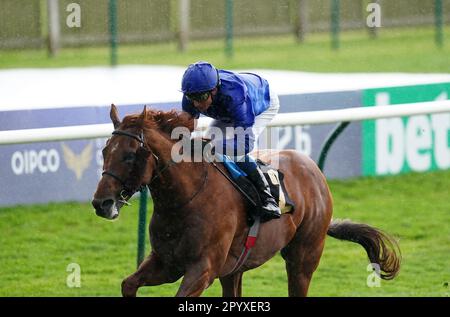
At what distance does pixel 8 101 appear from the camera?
27.4 ft

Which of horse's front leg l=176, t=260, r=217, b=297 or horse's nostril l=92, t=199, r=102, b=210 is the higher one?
horse's nostril l=92, t=199, r=102, b=210

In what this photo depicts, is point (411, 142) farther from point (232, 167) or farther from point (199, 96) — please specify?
point (199, 96)

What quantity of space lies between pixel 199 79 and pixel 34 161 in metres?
3.24

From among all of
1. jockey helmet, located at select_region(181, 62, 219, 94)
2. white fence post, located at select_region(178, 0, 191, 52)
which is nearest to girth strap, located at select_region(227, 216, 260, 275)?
jockey helmet, located at select_region(181, 62, 219, 94)

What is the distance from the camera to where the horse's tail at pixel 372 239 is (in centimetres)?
579

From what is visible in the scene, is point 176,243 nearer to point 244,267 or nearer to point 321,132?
point 244,267

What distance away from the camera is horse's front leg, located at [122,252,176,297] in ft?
16.3

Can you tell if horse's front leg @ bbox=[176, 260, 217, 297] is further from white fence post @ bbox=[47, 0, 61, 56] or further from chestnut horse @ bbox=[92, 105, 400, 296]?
white fence post @ bbox=[47, 0, 61, 56]

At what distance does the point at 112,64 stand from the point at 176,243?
8.88 metres

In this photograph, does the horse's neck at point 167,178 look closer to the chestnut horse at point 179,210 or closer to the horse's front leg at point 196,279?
the chestnut horse at point 179,210

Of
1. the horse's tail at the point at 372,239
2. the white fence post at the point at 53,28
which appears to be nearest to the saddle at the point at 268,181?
the horse's tail at the point at 372,239

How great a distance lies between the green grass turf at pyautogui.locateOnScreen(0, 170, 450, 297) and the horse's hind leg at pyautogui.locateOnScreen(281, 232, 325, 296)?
33.7 inches

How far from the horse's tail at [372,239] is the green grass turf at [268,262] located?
26.6 inches

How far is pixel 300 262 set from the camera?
18.3 ft
